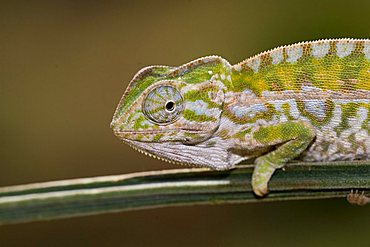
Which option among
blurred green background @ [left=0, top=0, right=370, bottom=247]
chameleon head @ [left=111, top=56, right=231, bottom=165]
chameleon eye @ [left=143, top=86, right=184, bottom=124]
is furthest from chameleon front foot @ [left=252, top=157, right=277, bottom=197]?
blurred green background @ [left=0, top=0, right=370, bottom=247]

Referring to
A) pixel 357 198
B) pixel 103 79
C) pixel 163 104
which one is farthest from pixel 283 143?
pixel 103 79

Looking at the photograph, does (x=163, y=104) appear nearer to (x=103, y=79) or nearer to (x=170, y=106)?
(x=170, y=106)

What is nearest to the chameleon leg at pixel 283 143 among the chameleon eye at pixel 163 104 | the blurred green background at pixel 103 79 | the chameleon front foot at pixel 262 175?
the chameleon front foot at pixel 262 175

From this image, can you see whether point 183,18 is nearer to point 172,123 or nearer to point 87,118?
point 87,118

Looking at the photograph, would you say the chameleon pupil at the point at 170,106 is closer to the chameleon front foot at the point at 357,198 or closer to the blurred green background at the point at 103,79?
the chameleon front foot at the point at 357,198

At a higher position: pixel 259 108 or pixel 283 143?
pixel 259 108

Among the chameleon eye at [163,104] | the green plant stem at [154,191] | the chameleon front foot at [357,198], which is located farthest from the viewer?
the chameleon eye at [163,104]

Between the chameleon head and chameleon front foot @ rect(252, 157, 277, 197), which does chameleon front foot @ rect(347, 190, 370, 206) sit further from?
the chameleon head
